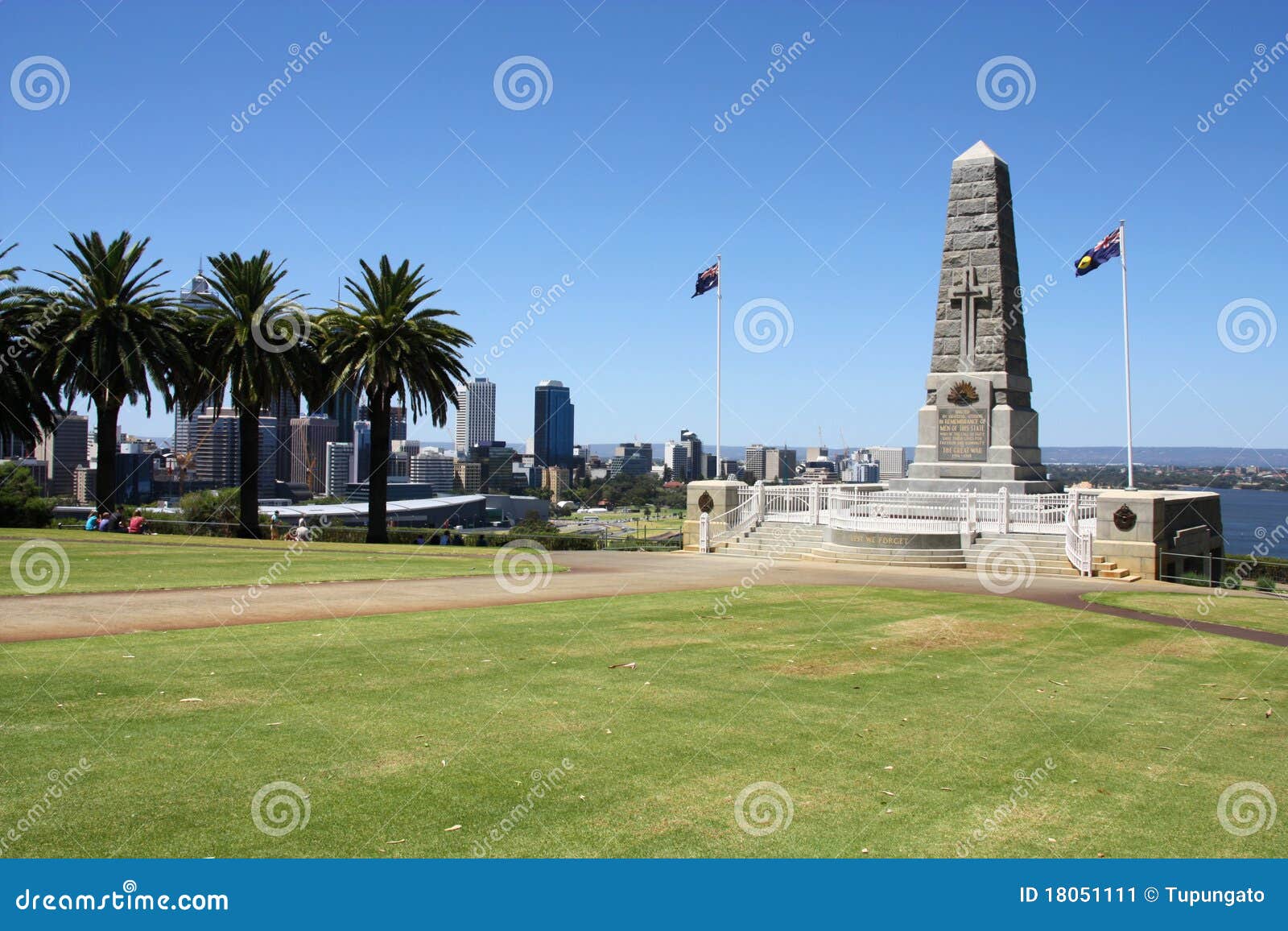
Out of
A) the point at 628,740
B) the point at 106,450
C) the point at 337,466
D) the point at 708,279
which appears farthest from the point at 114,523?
the point at 337,466

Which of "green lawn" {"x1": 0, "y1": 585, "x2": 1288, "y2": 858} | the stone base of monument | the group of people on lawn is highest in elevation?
the stone base of monument

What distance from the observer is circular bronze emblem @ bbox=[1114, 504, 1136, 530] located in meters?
23.2

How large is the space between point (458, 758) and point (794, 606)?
931cm

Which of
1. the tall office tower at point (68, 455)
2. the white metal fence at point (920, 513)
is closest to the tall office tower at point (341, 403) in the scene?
the white metal fence at point (920, 513)

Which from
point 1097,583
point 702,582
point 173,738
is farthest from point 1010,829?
point 1097,583

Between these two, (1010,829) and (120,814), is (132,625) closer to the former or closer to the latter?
(120,814)

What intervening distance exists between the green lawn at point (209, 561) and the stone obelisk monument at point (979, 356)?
1500 centimetres

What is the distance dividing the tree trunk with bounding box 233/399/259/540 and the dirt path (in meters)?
15.4

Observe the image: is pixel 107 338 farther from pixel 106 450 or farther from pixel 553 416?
pixel 553 416

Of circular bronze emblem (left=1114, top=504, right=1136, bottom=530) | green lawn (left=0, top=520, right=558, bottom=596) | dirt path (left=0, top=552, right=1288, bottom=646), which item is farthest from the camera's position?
circular bronze emblem (left=1114, top=504, right=1136, bottom=530)

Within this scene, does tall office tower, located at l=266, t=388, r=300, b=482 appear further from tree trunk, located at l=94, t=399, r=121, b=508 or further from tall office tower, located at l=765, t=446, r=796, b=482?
tall office tower, located at l=765, t=446, r=796, b=482

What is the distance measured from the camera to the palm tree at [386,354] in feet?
114

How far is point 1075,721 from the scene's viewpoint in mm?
8609

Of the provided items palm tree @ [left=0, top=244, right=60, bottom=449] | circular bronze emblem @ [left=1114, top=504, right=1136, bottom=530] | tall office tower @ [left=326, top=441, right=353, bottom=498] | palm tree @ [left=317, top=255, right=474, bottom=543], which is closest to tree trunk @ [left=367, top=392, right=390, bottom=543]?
palm tree @ [left=317, top=255, right=474, bottom=543]
